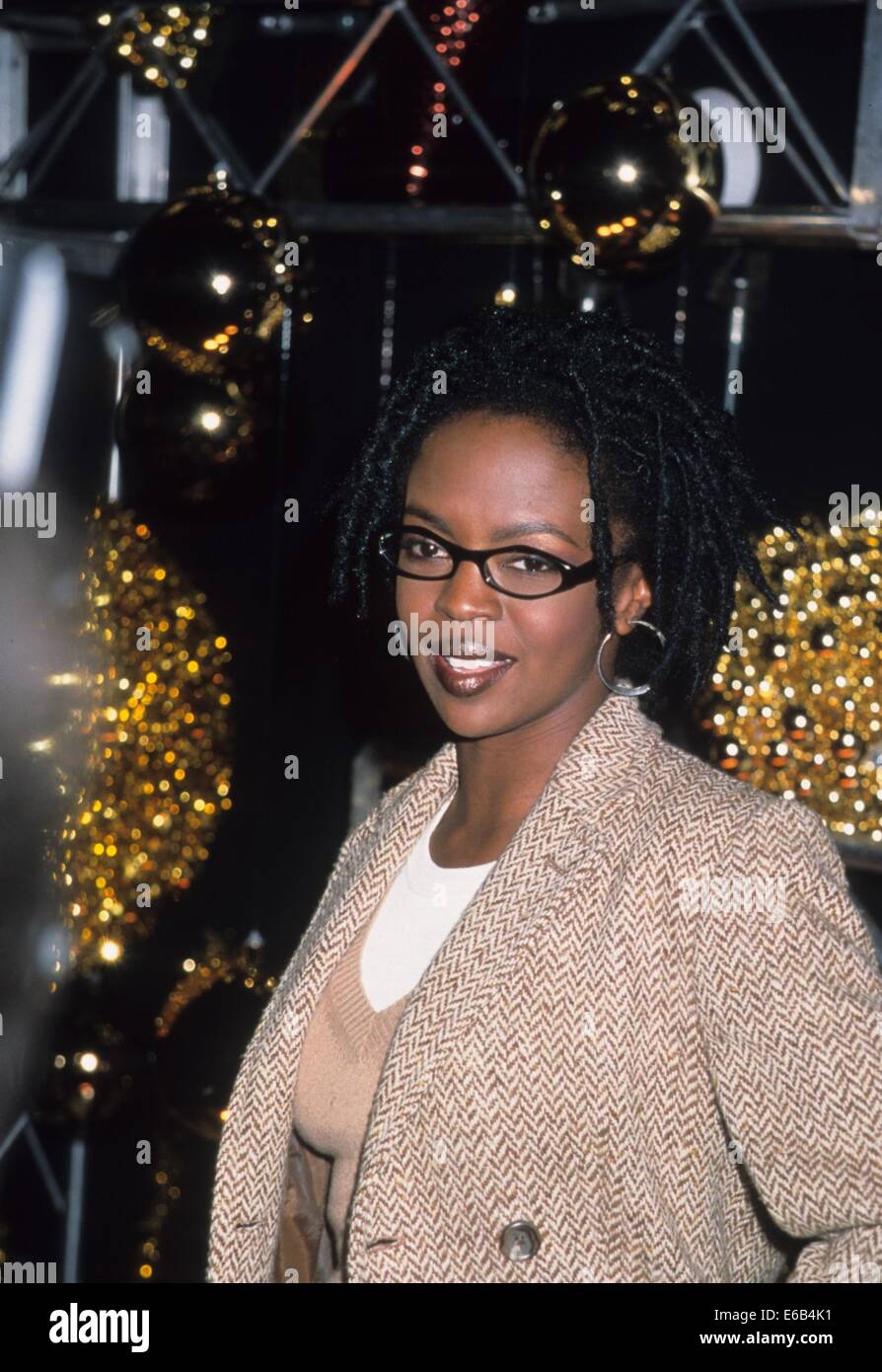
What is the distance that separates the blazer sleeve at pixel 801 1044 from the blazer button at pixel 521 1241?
0.21 meters

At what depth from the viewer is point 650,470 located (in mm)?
1398

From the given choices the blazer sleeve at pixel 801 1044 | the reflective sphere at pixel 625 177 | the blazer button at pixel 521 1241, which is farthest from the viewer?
the reflective sphere at pixel 625 177

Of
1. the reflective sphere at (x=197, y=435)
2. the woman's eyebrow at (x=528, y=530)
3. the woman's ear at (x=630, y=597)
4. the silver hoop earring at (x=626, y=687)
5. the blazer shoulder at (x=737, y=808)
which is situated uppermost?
the reflective sphere at (x=197, y=435)

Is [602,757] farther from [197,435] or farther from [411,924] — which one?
[197,435]

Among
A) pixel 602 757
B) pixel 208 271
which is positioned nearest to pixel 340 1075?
pixel 602 757

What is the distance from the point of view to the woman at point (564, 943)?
113 cm

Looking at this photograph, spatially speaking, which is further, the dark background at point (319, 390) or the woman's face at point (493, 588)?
the dark background at point (319, 390)

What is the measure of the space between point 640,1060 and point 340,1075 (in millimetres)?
353

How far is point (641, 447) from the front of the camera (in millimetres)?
1392

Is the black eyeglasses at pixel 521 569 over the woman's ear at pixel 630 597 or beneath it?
over

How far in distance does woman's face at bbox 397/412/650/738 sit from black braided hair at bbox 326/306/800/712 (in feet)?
0.08
